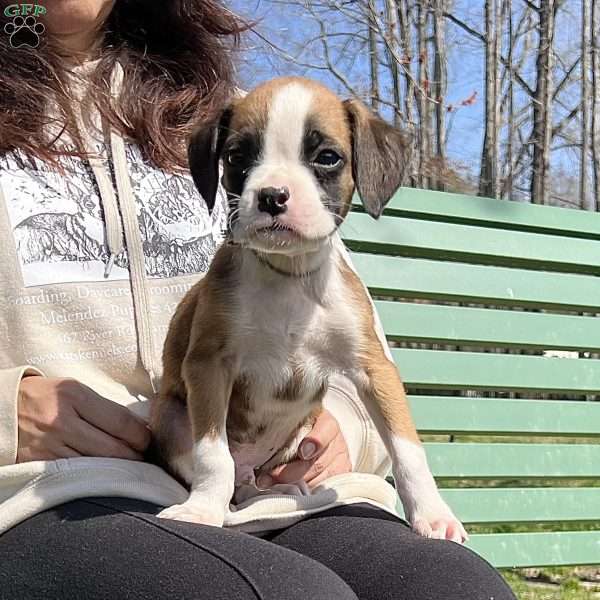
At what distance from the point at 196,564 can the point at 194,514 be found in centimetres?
20

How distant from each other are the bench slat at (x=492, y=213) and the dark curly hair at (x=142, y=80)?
2.12ft

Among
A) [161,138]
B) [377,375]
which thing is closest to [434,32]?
[161,138]

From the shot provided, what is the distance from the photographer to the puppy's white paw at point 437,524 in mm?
1627

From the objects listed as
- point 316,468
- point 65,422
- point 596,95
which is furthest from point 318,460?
point 596,95

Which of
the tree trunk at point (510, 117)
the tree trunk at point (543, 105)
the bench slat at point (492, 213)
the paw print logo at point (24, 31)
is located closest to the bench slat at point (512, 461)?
the bench slat at point (492, 213)

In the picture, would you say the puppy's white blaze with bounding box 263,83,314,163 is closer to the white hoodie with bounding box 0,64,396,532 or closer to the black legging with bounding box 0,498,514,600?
the white hoodie with bounding box 0,64,396,532

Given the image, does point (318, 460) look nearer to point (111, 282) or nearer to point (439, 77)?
point (111, 282)

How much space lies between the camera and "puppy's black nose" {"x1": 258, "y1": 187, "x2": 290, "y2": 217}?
1553 mm

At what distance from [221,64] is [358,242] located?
70 cm

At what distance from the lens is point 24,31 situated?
7.11ft

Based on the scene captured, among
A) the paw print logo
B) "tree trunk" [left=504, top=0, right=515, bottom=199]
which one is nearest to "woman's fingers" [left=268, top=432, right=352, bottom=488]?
the paw print logo

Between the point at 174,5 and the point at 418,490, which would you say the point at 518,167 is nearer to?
the point at 174,5

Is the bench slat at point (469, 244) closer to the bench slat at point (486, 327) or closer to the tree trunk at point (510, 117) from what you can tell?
the bench slat at point (486, 327)

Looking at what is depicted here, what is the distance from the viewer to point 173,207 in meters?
2.13
